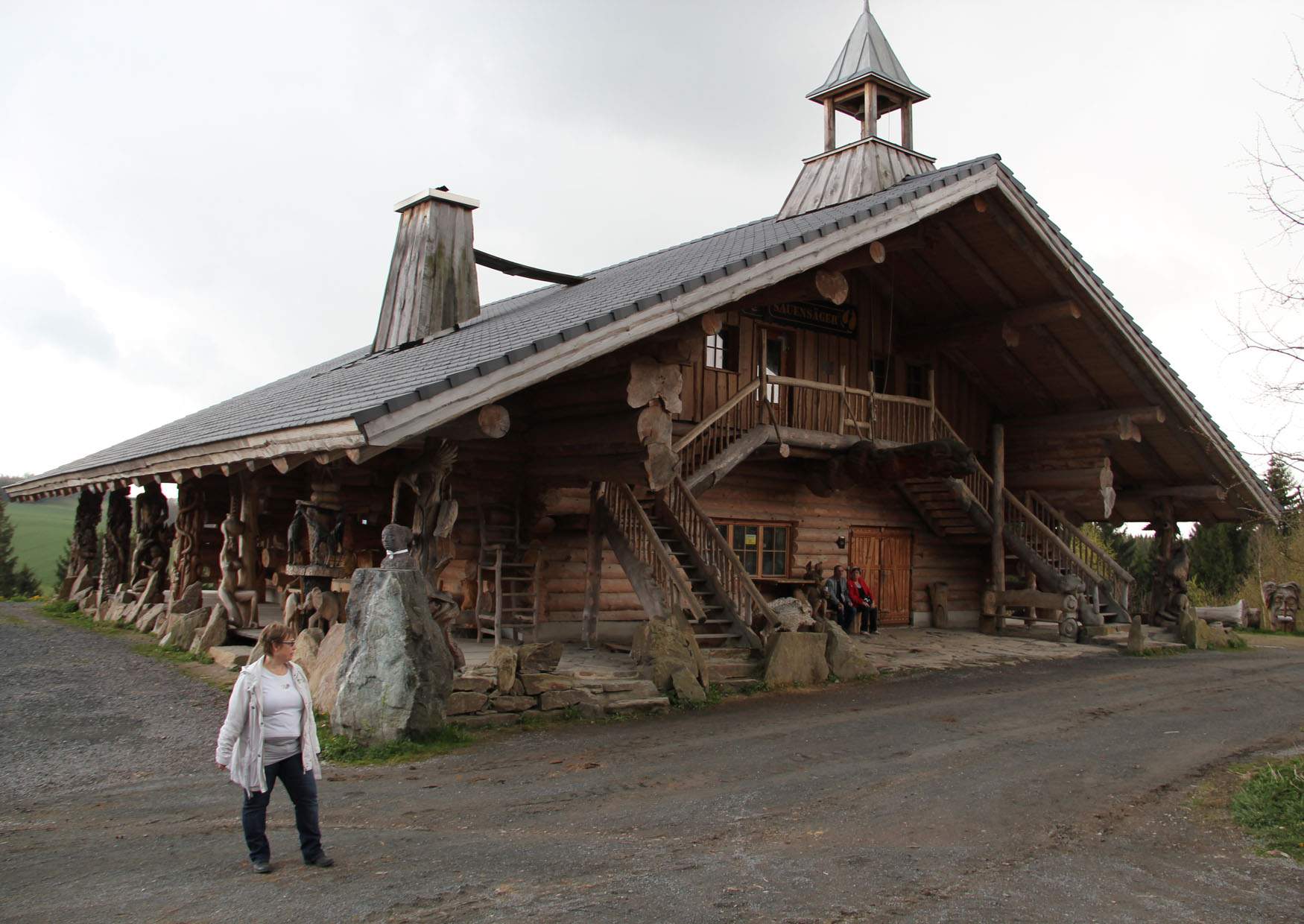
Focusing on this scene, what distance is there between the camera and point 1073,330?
1733 centimetres

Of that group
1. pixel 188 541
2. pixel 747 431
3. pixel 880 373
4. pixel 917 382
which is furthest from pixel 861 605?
pixel 188 541

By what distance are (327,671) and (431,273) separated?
30.6 ft

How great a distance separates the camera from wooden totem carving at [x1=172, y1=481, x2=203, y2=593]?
52.1 ft

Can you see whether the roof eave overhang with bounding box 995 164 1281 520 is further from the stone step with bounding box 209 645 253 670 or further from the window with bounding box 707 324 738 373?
the stone step with bounding box 209 645 253 670

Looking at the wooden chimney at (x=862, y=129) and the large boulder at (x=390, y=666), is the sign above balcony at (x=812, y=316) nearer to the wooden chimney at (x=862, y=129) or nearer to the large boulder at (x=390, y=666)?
the wooden chimney at (x=862, y=129)

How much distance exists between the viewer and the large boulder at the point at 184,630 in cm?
1431

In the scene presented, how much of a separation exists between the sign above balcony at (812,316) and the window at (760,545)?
135 inches

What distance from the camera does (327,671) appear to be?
9.94 meters

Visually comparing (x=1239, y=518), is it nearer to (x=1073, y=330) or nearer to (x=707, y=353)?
(x=1073, y=330)

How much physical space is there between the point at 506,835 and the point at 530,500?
7.66m

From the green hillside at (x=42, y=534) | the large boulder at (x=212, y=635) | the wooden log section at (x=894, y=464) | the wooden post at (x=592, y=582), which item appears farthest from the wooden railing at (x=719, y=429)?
the green hillside at (x=42, y=534)

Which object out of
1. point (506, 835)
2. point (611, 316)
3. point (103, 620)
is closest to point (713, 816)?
point (506, 835)

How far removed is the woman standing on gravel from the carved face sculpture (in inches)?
969

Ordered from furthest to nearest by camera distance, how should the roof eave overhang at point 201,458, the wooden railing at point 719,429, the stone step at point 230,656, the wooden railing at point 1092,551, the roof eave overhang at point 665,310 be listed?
the wooden railing at point 1092,551 < the wooden railing at point 719,429 < the stone step at point 230,656 < the roof eave overhang at point 201,458 < the roof eave overhang at point 665,310
